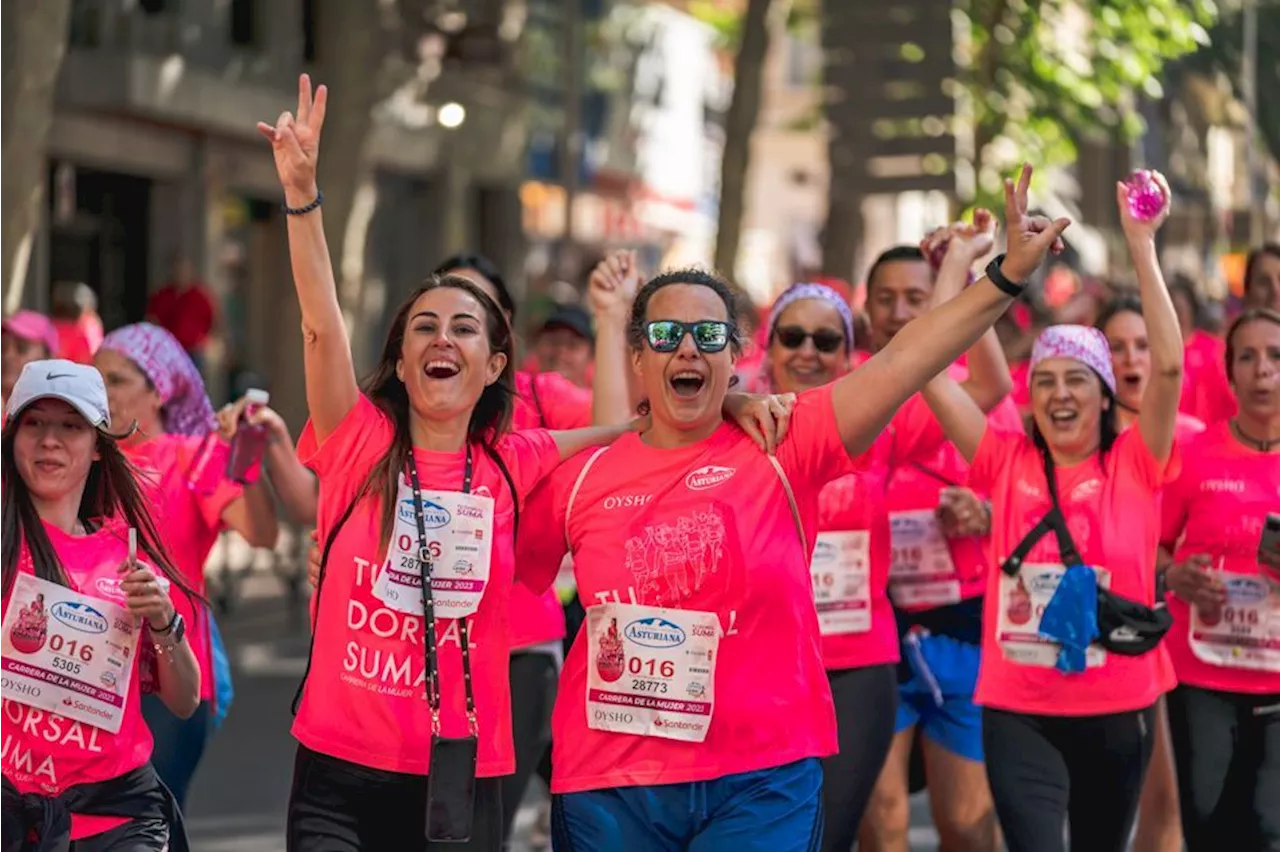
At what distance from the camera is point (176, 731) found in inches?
269

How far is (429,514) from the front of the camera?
5.47 meters

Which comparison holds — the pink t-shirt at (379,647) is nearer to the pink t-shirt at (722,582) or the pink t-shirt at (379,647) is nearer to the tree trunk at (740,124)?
the pink t-shirt at (722,582)

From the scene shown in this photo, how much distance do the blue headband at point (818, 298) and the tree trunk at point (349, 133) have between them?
10476 mm

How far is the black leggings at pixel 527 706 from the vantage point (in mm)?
7398

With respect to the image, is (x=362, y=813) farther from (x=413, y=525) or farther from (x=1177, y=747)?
(x=1177, y=747)

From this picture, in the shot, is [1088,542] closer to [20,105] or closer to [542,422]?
[542,422]

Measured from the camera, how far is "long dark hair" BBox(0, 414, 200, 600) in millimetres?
5645

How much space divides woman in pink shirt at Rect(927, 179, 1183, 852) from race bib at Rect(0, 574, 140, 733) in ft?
8.19

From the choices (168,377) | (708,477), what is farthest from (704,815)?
(168,377)

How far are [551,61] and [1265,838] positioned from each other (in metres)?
30.3

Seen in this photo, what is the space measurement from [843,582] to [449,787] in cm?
226

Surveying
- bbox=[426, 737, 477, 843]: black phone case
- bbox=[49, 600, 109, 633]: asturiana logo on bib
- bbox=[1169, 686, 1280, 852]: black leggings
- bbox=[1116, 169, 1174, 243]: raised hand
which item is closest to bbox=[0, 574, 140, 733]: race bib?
bbox=[49, 600, 109, 633]: asturiana logo on bib

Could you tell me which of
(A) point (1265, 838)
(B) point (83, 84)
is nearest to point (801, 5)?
(B) point (83, 84)

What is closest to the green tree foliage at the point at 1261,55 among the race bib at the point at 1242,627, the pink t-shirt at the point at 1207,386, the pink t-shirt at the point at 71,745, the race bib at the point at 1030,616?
the pink t-shirt at the point at 1207,386
